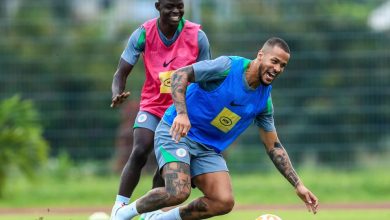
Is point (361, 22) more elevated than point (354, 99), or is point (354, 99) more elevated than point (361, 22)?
point (361, 22)

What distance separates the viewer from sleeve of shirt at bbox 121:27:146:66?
10859mm

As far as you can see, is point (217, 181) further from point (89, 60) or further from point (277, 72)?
point (89, 60)

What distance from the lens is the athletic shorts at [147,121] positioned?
10.8 meters

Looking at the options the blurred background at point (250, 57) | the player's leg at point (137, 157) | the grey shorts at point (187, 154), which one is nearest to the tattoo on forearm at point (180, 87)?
the grey shorts at point (187, 154)

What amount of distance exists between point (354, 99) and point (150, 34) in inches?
371

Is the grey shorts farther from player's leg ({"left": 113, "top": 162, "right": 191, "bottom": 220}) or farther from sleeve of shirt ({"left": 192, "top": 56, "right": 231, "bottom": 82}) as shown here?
sleeve of shirt ({"left": 192, "top": 56, "right": 231, "bottom": 82})

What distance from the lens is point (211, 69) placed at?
362 inches

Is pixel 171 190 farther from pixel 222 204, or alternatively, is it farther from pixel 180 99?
pixel 180 99

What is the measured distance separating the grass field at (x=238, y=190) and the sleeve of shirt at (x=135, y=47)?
502cm

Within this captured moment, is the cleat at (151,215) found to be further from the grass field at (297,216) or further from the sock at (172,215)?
the grass field at (297,216)

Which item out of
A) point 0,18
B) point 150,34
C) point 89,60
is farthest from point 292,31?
point 150,34

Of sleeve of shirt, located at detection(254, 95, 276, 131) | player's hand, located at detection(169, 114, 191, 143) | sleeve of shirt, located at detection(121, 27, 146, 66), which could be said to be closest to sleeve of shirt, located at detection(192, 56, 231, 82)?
player's hand, located at detection(169, 114, 191, 143)

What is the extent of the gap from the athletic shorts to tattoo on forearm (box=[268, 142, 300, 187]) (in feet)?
4.44

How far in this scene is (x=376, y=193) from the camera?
18797mm
